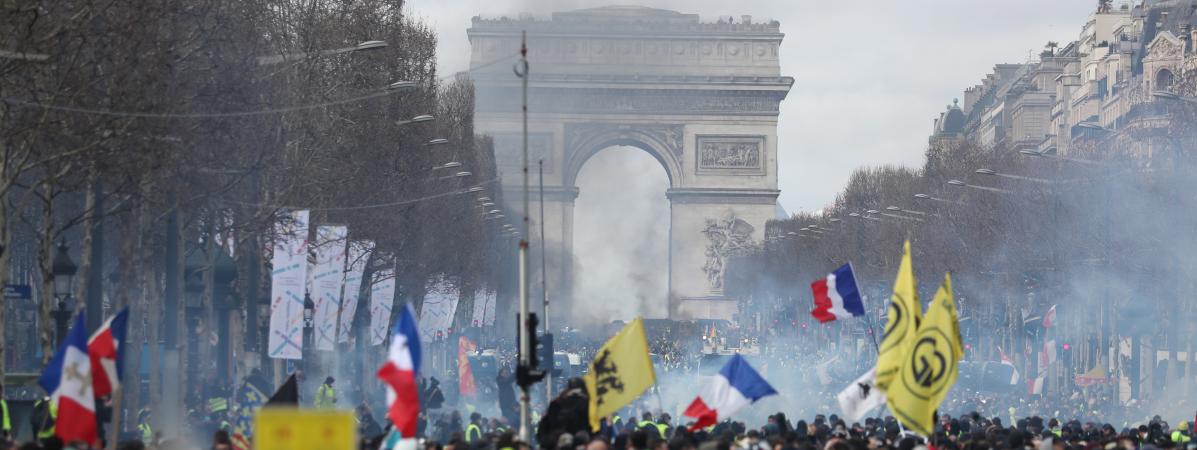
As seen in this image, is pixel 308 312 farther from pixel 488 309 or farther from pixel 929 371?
pixel 488 309

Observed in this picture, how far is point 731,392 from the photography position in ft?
82.6

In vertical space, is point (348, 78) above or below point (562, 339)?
above

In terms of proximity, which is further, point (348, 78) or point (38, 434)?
point (348, 78)

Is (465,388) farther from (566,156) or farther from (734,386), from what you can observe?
(566,156)

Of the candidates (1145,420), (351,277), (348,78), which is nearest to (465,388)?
(351,277)

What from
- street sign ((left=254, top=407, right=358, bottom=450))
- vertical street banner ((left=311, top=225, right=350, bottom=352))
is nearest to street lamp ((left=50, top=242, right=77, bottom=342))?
vertical street banner ((left=311, top=225, right=350, bottom=352))

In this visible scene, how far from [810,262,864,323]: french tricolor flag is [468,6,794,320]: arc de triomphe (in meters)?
109

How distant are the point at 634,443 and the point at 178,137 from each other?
1663 centimetres

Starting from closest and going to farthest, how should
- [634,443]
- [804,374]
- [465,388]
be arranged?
1. [634,443]
2. [465,388]
3. [804,374]

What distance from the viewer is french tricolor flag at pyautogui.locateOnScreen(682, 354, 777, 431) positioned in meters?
25.1

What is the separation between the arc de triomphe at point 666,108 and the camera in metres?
141

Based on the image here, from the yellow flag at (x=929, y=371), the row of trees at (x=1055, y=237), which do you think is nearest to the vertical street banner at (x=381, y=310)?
the row of trees at (x=1055, y=237)

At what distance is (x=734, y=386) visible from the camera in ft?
82.6

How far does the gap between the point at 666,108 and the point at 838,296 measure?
111974 millimetres
